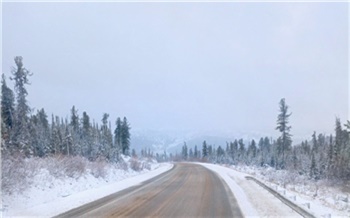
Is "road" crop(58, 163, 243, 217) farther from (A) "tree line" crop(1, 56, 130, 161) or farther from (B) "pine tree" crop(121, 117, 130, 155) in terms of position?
(B) "pine tree" crop(121, 117, 130, 155)

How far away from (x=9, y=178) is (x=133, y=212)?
5.86 m

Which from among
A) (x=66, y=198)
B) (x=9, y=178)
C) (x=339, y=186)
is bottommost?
(x=339, y=186)

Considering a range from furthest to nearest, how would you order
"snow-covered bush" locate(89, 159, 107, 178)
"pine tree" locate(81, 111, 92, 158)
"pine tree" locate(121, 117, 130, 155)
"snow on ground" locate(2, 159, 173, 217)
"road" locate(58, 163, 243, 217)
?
"pine tree" locate(121, 117, 130, 155), "pine tree" locate(81, 111, 92, 158), "snow-covered bush" locate(89, 159, 107, 178), "snow on ground" locate(2, 159, 173, 217), "road" locate(58, 163, 243, 217)

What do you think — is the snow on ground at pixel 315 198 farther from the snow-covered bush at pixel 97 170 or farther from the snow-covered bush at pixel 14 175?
the snow-covered bush at pixel 97 170

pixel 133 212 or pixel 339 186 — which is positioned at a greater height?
pixel 133 212

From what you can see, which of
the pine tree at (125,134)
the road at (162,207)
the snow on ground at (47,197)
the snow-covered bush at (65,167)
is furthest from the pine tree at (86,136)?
the road at (162,207)

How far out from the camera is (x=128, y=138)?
350 ft

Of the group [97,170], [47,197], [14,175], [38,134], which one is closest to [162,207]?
[47,197]

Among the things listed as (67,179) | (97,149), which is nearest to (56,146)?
(97,149)

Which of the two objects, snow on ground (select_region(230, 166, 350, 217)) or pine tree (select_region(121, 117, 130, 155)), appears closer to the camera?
snow on ground (select_region(230, 166, 350, 217))

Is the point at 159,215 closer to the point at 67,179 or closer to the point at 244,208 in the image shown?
the point at 244,208

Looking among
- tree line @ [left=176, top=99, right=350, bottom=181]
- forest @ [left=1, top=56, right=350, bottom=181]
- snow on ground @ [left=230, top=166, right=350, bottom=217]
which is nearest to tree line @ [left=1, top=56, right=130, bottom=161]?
forest @ [left=1, top=56, right=350, bottom=181]

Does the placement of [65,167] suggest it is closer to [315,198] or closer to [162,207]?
[162,207]

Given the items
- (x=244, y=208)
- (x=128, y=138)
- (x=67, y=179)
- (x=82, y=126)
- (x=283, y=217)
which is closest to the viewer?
(x=283, y=217)
